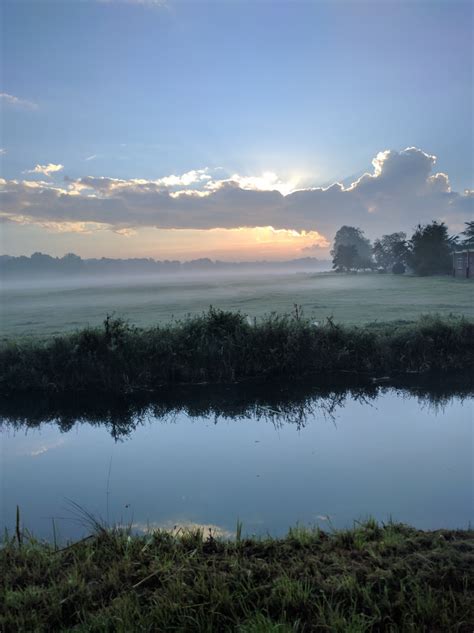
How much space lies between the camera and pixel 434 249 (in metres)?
58.3

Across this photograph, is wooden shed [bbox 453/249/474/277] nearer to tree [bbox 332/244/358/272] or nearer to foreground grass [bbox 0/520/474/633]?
tree [bbox 332/244/358/272]

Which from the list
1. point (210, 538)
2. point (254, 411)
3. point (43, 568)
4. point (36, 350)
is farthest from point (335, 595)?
point (36, 350)

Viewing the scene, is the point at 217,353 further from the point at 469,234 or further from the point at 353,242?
the point at 353,242

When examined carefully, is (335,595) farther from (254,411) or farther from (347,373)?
(347,373)

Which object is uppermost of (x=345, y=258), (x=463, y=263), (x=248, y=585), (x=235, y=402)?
(x=345, y=258)

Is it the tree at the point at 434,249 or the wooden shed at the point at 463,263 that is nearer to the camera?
the wooden shed at the point at 463,263

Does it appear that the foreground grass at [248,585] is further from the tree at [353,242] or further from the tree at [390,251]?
the tree at [353,242]

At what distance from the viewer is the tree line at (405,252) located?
57875mm

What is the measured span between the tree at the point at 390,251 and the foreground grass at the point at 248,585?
66.4m

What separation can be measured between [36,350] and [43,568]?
1050 cm

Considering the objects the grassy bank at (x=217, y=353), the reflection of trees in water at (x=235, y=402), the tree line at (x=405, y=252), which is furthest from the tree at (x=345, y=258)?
the reflection of trees in water at (x=235, y=402)

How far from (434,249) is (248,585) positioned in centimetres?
6123

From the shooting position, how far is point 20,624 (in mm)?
3520

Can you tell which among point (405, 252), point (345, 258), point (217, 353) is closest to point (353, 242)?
point (345, 258)
